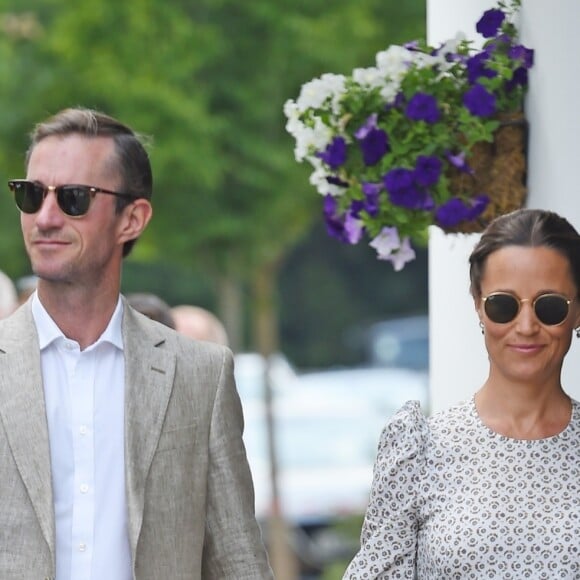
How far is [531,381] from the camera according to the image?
4.11 meters

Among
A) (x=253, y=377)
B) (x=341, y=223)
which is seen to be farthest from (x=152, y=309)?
(x=253, y=377)

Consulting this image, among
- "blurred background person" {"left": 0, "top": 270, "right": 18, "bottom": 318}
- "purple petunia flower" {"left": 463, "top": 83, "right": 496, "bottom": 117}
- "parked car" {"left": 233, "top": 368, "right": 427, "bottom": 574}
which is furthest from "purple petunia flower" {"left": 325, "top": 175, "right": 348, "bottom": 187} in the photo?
"parked car" {"left": 233, "top": 368, "right": 427, "bottom": 574}

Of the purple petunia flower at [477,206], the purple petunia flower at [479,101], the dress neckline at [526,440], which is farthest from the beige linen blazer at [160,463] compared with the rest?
the purple petunia flower at [479,101]

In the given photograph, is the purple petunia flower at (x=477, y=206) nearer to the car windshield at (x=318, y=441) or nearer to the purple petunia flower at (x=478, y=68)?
the purple petunia flower at (x=478, y=68)

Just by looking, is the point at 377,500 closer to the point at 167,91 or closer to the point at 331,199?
the point at 331,199

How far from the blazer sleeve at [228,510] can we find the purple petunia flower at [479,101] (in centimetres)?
145

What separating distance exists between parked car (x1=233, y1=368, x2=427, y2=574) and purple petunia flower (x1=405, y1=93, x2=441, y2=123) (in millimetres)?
9141

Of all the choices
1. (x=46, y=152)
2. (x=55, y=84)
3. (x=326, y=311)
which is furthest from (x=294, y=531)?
(x=326, y=311)

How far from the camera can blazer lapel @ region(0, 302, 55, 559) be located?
13.5ft

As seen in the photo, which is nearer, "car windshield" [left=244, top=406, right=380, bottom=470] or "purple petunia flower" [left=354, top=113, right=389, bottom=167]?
"purple petunia flower" [left=354, top=113, right=389, bottom=167]

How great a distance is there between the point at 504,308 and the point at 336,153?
159 centimetres

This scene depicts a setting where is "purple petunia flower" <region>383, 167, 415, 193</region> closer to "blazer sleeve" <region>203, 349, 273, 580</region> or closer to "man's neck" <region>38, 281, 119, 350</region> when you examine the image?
"blazer sleeve" <region>203, 349, 273, 580</region>

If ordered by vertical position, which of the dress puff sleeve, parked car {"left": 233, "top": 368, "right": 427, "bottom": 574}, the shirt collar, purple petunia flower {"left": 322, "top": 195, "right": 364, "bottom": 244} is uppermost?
purple petunia flower {"left": 322, "top": 195, "right": 364, "bottom": 244}

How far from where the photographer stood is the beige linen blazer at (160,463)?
4.14 m
